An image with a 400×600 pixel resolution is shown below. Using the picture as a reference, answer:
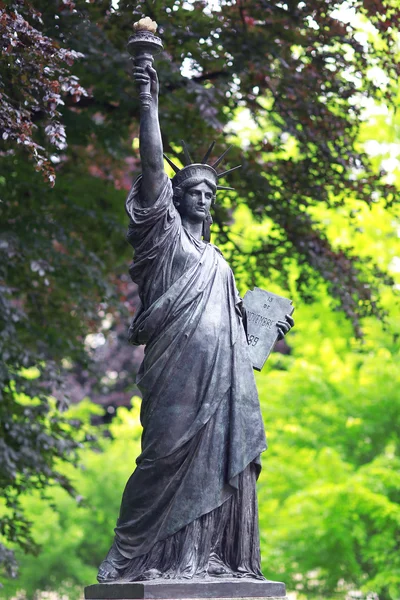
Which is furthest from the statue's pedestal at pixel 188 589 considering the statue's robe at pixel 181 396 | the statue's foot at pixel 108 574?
the statue's robe at pixel 181 396

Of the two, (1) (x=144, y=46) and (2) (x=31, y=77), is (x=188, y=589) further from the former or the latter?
(2) (x=31, y=77)

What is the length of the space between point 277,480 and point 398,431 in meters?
1.93

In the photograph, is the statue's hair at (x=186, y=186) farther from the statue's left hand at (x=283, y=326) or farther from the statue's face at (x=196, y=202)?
the statue's left hand at (x=283, y=326)

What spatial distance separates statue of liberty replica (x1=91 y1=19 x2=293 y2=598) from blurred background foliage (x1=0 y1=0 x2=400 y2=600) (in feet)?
10.4

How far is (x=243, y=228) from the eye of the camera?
1686 centimetres

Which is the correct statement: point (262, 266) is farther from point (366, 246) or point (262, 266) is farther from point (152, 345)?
point (152, 345)

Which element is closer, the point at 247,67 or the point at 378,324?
the point at 247,67

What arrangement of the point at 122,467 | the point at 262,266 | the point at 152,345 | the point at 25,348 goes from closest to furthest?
1. the point at 152,345
2. the point at 25,348
3. the point at 262,266
4. the point at 122,467

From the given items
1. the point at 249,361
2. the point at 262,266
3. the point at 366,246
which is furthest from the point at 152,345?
the point at 366,246

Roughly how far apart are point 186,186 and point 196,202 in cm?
12

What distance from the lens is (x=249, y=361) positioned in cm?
814

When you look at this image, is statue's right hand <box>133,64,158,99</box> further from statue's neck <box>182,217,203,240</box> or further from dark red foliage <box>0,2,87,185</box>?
dark red foliage <box>0,2,87,185</box>

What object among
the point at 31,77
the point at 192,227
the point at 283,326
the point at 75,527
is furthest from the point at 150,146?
the point at 75,527

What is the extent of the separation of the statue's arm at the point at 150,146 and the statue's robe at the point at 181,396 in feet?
0.27
